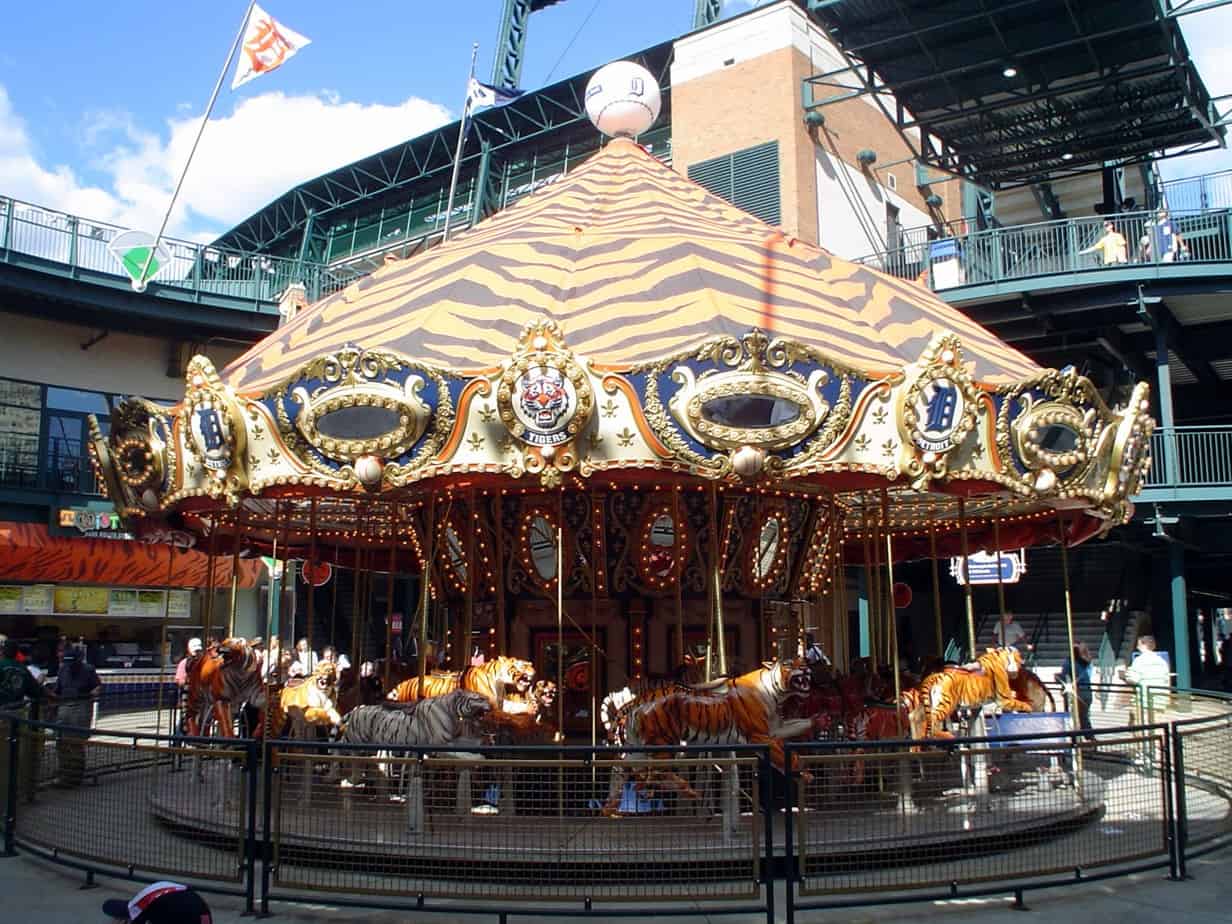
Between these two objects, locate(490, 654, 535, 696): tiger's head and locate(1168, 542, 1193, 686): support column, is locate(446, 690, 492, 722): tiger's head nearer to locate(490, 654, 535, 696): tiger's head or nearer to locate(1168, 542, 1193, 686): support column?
locate(490, 654, 535, 696): tiger's head

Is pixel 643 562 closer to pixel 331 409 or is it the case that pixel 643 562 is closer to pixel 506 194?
pixel 331 409

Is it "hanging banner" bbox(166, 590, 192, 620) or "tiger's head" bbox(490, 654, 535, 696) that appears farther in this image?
"hanging banner" bbox(166, 590, 192, 620)

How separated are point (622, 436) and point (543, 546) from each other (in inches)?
110

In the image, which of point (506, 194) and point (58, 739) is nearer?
point (58, 739)

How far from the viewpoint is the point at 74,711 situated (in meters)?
13.3

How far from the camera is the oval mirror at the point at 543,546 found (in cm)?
1159

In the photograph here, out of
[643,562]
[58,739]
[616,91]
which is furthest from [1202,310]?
[58,739]

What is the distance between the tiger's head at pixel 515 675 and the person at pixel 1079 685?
5.33 meters

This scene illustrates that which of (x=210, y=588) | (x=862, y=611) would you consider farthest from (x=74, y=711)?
(x=862, y=611)

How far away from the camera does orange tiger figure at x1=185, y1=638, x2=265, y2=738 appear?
39.5 ft

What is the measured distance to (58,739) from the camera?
29.1 feet

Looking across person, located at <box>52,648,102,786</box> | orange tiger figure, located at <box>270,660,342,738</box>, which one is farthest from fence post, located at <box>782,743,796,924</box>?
orange tiger figure, located at <box>270,660,342,738</box>

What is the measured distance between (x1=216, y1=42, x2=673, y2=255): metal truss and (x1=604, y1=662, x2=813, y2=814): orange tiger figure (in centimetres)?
2216

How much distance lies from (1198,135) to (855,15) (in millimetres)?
7846
